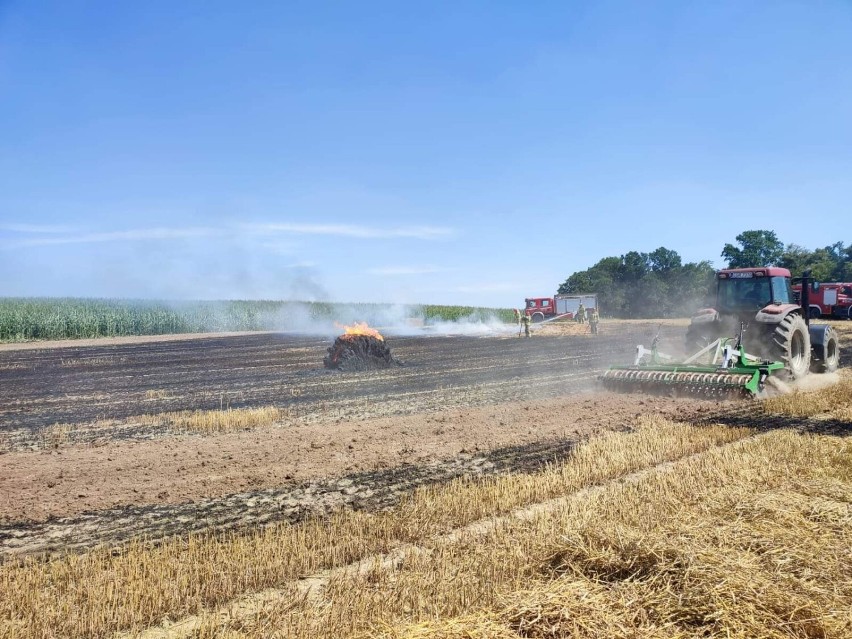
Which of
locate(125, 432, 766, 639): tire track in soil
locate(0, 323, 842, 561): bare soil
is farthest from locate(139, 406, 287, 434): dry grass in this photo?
locate(125, 432, 766, 639): tire track in soil

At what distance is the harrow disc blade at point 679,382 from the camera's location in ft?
39.7

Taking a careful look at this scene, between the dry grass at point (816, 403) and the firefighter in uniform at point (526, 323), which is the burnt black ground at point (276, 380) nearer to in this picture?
the firefighter in uniform at point (526, 323)

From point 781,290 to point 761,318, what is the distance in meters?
1.16

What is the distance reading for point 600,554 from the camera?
4.57 meters

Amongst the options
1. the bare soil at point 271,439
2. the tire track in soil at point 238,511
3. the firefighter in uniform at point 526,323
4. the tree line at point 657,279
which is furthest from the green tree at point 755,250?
the tire track in soil at point 238,511

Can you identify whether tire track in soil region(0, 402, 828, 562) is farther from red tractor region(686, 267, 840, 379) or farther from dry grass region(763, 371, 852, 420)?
red tractor region(686, 267, 840, 379)

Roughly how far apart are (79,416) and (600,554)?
11660mm

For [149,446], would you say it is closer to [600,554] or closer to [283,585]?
[283,585]

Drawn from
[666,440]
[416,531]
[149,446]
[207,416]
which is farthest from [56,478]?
[666,440]

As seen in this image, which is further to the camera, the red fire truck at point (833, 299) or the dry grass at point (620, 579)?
the red fire truck at point (833, 299)

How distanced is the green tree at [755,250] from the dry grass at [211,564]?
2783 inches

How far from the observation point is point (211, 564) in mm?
5113

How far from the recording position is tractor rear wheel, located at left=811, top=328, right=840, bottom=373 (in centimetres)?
1545

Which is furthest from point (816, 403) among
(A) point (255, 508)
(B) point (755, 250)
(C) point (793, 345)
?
(B) point (755, 250)
